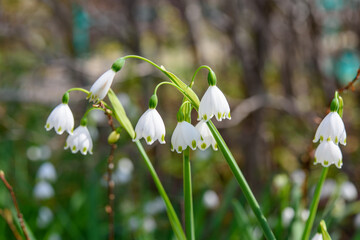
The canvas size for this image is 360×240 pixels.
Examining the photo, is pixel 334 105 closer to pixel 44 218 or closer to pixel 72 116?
pixel 72 116

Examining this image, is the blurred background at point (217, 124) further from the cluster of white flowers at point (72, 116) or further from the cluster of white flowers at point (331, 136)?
the cluster of white flowers at point (72, 116)

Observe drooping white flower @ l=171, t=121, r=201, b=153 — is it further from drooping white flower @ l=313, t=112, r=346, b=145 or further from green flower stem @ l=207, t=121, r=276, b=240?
drooping white flower @ l=313, t=112, r=346, b=145

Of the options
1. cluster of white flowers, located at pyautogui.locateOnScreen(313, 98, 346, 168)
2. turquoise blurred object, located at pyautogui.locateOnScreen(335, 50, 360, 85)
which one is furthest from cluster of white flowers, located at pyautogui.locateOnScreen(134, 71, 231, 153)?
turquoise blurred object, located at pyautogui.locateOnScreen(335, 50, 360, 85)

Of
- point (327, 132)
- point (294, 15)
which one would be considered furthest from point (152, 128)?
point (294, 15)

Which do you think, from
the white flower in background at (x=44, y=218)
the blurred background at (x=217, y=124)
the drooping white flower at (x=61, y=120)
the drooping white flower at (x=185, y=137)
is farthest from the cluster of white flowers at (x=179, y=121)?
the white flower in background at (x=44, y=218)

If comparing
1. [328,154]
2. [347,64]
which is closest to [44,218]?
[328,154]
